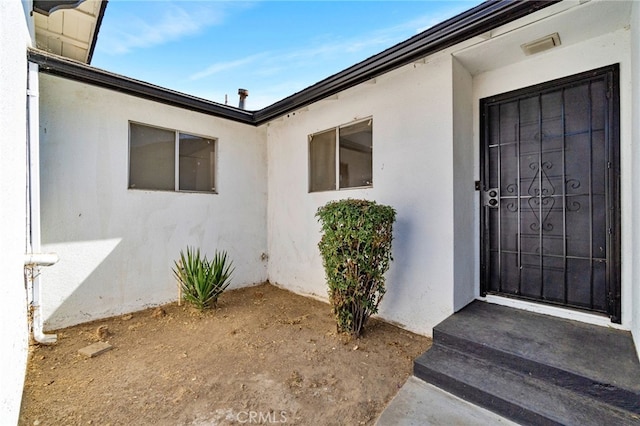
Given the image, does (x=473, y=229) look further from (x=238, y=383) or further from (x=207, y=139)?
(x=207, y=139)

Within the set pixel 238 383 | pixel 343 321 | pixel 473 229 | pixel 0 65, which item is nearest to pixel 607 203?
pixel 473 229

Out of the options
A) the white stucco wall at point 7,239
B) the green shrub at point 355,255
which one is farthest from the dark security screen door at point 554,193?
the white stucco wall at point 7,239

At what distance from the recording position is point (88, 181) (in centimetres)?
353

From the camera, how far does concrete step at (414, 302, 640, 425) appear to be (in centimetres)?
175

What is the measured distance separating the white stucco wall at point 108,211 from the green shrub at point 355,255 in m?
2.59

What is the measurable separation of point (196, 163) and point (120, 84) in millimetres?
1462

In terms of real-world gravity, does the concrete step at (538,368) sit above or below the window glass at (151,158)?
below

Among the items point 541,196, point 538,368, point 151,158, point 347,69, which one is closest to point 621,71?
point 541,196

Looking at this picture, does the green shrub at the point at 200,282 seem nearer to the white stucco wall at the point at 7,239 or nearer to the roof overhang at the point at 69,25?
the white stucco wall at the point at 7,239

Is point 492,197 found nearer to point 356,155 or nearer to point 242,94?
point 356,155

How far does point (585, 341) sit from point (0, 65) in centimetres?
440

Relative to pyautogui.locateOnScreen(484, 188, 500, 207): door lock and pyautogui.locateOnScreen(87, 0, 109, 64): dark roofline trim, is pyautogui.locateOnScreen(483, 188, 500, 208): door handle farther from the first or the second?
pyautogui.locateOnScreen(87, 0, 109, 64): dark roofline trim

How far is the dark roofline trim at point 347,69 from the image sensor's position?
7.27ft

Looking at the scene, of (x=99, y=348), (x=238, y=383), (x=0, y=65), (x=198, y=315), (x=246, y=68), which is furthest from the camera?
(x=246, y=68)
